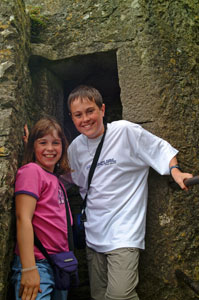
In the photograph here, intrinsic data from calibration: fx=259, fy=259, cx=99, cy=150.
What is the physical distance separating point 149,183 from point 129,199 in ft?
0.99

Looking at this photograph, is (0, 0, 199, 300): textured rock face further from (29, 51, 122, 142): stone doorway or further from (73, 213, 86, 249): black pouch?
(73, 213, 86, 249): black pouch

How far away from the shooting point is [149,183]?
205cm

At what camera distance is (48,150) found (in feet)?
6.30

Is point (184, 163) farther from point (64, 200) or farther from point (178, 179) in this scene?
point (64, 200)

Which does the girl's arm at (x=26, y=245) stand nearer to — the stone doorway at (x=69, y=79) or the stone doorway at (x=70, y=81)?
the stone doorway at (x=70, y=81)

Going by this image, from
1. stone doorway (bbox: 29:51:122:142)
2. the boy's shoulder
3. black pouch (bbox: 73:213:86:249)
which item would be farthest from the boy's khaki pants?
stone doorway (bbox: 29:51:122:142)

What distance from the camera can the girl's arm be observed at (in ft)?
4.82

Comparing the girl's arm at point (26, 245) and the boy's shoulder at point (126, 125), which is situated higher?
the boy's shoulder at point (126, 125)

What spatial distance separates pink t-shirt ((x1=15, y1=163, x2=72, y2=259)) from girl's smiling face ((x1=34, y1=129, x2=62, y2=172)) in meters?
0.13

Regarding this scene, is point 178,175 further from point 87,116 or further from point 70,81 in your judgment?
point 70,81

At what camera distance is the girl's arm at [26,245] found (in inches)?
57.8

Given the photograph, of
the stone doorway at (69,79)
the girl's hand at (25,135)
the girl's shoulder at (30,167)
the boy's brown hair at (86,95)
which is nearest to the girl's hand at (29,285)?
the girl's shoulder at (30,167)

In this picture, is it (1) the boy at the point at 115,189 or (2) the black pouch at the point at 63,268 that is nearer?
(2) the black pouch at the point at 63,268

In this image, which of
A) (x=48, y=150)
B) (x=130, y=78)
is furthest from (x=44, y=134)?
(x=130, y=78)
